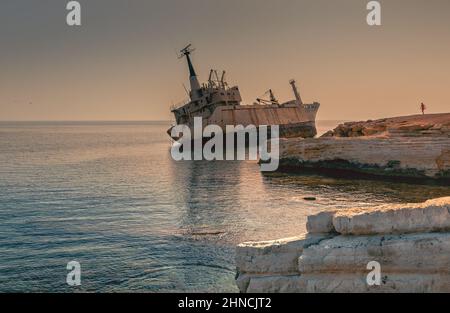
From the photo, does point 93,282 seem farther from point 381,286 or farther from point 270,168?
point 270,168

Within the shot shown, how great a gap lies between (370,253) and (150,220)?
1902cm

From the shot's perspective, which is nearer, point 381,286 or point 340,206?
point 381,286

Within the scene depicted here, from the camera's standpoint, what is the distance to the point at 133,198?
37062 mm

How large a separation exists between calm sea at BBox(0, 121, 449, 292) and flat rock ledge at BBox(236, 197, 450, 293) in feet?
13.3

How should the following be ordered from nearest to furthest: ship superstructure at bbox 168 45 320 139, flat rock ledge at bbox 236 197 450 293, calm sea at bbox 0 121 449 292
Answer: flat rock ledge at bbox 236 197 450 293
calm sea at bbox 0 121 449 292
ship superstructure at bbox 168 45 320 139

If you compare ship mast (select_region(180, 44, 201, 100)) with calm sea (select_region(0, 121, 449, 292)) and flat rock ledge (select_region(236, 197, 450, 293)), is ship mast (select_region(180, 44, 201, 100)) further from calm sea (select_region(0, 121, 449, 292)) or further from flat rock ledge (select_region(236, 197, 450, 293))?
flat rock ledge (select_region(236, 197, 450, 293))

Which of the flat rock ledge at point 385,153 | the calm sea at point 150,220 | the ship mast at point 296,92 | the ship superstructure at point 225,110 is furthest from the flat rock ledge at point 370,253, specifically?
the ship mast at point 296,92

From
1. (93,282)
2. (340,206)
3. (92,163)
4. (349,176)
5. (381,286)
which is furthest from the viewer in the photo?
(92,163)

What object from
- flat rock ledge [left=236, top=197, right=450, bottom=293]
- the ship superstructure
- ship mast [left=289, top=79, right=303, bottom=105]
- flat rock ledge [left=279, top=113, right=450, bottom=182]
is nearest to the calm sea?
flat rock ledge [left=279, top=113, right=450, bottom=182]

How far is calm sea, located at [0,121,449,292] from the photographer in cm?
1809

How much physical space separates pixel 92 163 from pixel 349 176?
38318mm

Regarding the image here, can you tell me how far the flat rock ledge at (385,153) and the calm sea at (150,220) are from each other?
355 cm

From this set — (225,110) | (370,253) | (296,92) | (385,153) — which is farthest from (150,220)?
(296,92)
